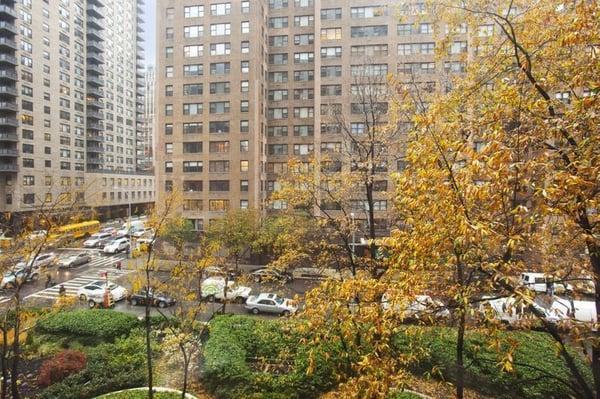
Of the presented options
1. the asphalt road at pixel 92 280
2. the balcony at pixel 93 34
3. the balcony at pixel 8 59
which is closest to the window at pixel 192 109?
the asphalt road at pixel 92 280

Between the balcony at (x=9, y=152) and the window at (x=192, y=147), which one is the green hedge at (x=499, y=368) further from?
the balcony at (x=9, y=152)

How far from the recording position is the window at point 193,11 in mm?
47469

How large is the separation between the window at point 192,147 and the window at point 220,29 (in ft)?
47.9

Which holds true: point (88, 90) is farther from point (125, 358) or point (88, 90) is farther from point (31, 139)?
point (125, 358)

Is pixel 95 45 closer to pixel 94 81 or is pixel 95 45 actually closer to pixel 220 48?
pixel 94 81

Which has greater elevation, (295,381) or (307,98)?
(307,98)

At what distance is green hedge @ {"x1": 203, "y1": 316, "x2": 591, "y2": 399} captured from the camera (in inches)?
489

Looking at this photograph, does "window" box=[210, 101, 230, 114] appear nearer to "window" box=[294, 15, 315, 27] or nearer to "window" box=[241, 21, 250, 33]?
"window" box=[241, 21, 250, 33]

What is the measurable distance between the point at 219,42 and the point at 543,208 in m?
49.6

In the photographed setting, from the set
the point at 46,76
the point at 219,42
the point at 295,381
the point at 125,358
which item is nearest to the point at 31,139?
the point at 46,76

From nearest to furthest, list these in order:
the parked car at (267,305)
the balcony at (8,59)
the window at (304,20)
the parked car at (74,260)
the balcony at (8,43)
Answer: the parked car at (267,305), the parked car at (74,260), the window at (304,20), the balcony at (8,59), the balcony at (8,43)

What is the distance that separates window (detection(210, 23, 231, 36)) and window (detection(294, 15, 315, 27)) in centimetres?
1067

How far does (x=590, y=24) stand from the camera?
570cm

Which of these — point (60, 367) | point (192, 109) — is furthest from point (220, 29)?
point (60, 367)
